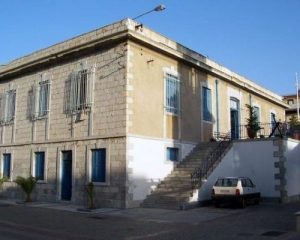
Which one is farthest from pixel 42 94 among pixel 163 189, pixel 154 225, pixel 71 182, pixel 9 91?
pixel 154 225

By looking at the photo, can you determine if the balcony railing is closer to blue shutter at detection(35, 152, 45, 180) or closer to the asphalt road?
the asphalt road

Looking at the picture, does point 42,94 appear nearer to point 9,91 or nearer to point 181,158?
point 9,91

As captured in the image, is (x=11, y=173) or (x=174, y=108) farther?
(x=11, y=173)

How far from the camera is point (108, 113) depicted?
20.0 metres

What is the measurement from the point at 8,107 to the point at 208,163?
44.5 feet

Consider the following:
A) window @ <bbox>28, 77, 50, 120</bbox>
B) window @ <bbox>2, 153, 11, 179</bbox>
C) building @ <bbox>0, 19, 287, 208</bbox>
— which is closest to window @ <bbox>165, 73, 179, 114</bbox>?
building @ <bbox>0, 19, 287, 208</bbox>

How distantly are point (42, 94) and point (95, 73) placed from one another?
190 inches

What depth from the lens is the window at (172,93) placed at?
72.2ft

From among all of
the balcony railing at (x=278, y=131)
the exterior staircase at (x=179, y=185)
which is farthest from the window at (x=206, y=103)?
the exterior staircase at (x=179, y=185)

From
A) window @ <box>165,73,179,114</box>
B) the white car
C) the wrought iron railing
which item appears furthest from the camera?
the wrought iron railing

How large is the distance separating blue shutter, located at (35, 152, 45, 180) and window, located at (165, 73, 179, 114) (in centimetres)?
771

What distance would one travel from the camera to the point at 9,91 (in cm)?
2709

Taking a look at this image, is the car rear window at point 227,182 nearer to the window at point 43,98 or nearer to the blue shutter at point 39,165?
the blue shutter at point 39,165

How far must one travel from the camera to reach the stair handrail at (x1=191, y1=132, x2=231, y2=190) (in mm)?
19875
